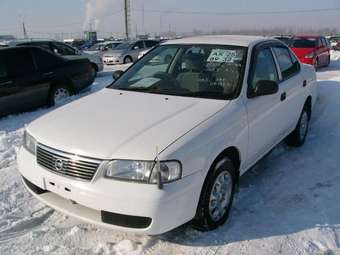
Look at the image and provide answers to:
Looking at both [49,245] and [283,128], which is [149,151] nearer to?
[49,245]

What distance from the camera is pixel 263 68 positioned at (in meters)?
4.36

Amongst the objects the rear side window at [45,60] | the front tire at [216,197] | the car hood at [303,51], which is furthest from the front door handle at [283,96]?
the car hood at [303,51]

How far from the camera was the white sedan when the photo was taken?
2.78 meters

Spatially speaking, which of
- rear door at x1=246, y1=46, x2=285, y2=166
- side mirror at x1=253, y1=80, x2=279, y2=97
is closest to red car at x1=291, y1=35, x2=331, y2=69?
rear door at x1=246, y1=46, x2=285, y2=166

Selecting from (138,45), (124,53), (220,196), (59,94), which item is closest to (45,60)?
(59,94)

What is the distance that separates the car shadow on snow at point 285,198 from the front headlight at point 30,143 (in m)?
1.33

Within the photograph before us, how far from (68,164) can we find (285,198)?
2.30m

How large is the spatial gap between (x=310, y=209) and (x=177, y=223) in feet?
5.19

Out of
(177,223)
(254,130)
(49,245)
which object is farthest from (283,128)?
(49,245)

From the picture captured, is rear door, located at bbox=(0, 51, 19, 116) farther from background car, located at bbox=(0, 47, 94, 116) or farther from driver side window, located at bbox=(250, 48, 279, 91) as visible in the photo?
driver side window, located at bbox=(250, 48, 279, 91)

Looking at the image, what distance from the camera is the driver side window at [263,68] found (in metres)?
4.06

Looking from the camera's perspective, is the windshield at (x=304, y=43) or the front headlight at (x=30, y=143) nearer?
the front headlight at (x=30, y=143)

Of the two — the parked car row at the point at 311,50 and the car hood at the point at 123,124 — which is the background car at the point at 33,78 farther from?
the parked car row at the point at 311,50

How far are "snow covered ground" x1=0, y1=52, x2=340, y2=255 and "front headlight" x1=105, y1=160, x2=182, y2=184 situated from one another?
0.68m
